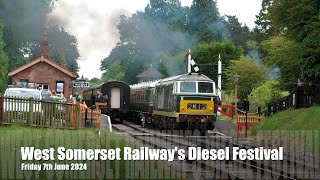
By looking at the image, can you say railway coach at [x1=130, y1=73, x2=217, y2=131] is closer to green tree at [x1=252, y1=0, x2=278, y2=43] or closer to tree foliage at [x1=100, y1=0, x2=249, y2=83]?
tree foliage at [x1=100, y1=0, x2=249, y2=83]

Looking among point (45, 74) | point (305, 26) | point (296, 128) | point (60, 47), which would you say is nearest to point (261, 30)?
point (60, 47)

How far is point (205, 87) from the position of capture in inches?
1346

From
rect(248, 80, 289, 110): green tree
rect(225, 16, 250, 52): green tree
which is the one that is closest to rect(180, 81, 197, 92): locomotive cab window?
Result: rect(248, 80, 289, 110): green tree

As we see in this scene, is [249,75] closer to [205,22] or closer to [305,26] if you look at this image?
[305,26]

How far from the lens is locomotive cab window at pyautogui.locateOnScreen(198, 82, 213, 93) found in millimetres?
34031

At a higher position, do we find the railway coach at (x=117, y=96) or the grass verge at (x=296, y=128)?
the railway coach at (x=117, y=96)

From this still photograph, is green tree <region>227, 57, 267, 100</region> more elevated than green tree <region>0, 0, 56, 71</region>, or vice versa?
green tree <region>0, 0, 56, 71</region>

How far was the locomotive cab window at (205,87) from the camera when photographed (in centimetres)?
3403

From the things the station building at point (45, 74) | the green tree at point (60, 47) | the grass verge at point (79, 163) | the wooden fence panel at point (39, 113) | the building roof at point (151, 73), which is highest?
the green tree at point (60, 47)

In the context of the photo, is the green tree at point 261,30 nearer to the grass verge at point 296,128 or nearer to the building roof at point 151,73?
the building roof at point 151,73

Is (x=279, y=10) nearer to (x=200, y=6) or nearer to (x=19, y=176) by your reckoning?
(x=19, y=176)

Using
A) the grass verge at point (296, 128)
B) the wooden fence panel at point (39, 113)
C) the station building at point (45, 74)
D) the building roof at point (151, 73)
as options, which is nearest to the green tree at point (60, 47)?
the station building at point (45, 74)

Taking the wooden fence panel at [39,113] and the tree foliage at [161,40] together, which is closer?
the wooden fence panel at [39,113]

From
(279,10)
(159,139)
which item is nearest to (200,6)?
(279,10)
